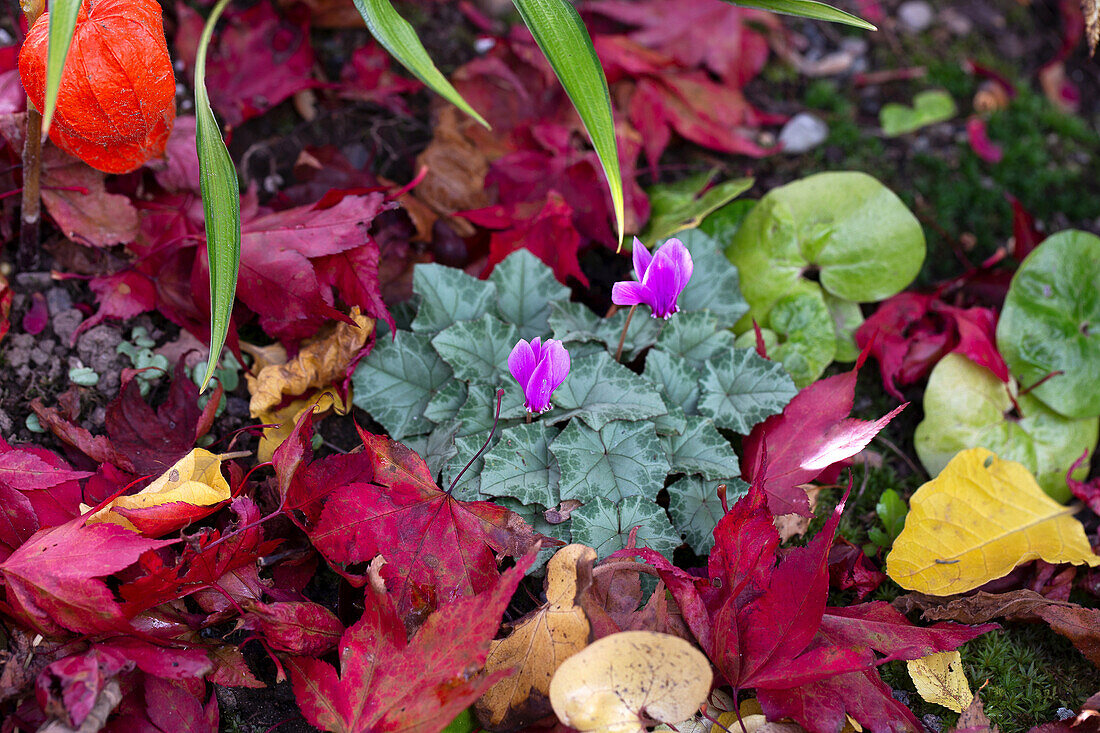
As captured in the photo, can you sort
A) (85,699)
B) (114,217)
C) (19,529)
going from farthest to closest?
1. (114,217)
2. (19,529)
3. (85,699)

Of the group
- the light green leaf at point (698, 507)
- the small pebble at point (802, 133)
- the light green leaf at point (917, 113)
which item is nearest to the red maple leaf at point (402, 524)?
the light green leaf at point (698, 507)

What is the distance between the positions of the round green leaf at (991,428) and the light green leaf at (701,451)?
532 mm

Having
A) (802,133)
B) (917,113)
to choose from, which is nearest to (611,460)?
(802,133)

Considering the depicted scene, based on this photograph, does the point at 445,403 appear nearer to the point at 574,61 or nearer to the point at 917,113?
the point at 574,61

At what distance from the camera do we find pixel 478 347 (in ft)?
4.73

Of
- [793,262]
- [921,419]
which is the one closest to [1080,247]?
[921,419]

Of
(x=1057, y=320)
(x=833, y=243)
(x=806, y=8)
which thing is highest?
(x=806, y=8)

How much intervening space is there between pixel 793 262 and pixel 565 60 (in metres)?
0.76

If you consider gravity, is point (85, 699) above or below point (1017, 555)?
above

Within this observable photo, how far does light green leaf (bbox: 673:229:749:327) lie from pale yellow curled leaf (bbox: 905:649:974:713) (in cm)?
72

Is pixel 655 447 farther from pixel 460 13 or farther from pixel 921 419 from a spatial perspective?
pixel 460 13

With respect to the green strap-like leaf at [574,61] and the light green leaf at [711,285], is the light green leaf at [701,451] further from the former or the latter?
the green strap-like leaf at [574,61]

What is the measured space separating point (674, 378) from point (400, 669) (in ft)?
2.39

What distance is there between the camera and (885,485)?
63.8 inches
